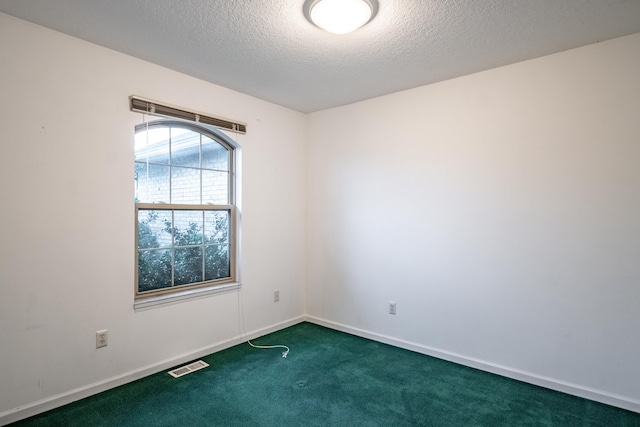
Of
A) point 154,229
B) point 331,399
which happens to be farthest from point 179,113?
point 331,399

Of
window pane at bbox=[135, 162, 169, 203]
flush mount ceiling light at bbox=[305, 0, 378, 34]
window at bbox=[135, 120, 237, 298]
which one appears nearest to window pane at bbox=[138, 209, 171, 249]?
window at bbox=[135, 120, 237, 298]

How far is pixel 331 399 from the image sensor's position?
2.47 m

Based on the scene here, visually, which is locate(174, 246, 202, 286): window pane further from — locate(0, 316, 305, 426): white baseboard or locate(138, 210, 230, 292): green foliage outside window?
locate(0, 316, 305, 426): white baseboard

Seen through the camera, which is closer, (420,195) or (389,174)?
(420,195)

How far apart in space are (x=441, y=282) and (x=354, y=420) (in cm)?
150

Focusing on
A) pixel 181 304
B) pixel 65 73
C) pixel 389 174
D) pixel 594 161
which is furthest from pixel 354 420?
pixel 65 73

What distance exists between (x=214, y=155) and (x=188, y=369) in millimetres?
1974

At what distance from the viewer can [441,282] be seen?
3205 millimetres

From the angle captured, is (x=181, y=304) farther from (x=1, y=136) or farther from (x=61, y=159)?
(x=1, y=136)

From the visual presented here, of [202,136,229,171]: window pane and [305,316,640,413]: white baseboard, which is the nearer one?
[305,316,640,413]: white baseboard

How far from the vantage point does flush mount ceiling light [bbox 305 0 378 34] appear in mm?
1970

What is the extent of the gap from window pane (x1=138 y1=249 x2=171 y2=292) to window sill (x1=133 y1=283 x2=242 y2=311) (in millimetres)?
111

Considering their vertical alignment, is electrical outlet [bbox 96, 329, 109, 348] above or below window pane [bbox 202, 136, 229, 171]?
below

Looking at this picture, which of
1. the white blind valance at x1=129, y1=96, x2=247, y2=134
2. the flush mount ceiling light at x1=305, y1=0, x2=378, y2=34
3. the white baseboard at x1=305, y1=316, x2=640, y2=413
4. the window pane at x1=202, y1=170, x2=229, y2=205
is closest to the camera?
the flush mount ceiling light at x1=305, y1=0, x2=378, y2=34
